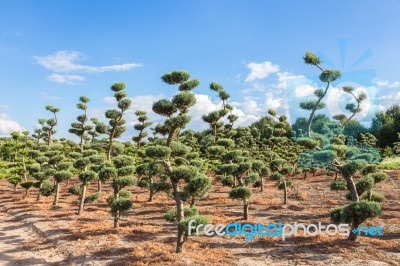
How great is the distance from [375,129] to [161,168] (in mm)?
62724

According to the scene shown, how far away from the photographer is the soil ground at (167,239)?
1408 centimetres

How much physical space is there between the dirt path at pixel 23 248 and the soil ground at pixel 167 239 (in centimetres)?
4

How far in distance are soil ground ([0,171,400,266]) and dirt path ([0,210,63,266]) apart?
39mm

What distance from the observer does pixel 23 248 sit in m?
16.9

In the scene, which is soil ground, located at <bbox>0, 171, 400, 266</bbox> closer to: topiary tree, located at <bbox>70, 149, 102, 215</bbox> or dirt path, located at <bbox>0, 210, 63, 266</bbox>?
dirt path, located at <bbox>0, 210, 63, 266</bbox>

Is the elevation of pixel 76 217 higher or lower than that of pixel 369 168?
lower

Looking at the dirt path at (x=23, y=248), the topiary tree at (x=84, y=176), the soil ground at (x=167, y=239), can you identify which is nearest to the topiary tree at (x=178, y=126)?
the soil ground at (x=167, y=239)

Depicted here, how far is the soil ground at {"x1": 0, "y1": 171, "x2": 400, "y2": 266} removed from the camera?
554 inches

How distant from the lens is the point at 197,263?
13.3 metres

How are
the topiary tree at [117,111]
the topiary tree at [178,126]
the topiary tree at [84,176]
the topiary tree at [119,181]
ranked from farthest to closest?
1. the topiary tree at [117,111]
2. the topiary tree at [84,176]
3. the topiary tree at [119,181]
4. the topiary tree at [178,126]

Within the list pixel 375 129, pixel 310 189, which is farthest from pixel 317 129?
pixel 375 129

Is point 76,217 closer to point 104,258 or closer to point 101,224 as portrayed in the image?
point 101,224
